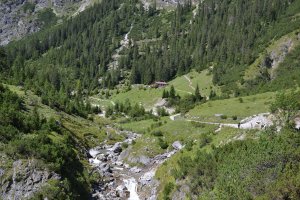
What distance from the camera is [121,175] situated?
72.5 m

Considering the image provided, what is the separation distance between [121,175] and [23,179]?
1872 cm

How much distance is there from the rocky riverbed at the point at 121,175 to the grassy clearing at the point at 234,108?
61.5ft

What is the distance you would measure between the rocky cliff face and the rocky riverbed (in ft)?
30.5

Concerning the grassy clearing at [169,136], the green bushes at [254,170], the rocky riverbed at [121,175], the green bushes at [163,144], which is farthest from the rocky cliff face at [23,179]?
the green bushes at [163,144]

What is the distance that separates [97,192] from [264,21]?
155182 millimetres

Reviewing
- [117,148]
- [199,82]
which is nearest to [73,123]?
[117,148]

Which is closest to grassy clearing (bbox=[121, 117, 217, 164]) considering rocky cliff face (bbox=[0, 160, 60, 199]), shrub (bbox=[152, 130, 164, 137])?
shrub (bbox=[152, 130, 164, 137])

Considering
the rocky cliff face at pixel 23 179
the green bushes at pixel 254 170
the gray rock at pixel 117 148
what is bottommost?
the gray rock at pixel 117 148

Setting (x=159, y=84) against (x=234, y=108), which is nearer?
(x=234, y=108)

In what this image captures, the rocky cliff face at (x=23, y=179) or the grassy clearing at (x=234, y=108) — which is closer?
the rocky cliff face at (x=23, y=179)

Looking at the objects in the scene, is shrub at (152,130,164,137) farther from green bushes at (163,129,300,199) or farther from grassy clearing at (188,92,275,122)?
green bushes at (163,129,300,199)

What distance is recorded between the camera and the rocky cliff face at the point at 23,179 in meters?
57.6

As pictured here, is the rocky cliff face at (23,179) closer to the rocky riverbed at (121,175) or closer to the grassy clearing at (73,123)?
the rocky riverbed at (121,175)

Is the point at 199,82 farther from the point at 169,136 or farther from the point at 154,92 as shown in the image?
the point at 169,136
